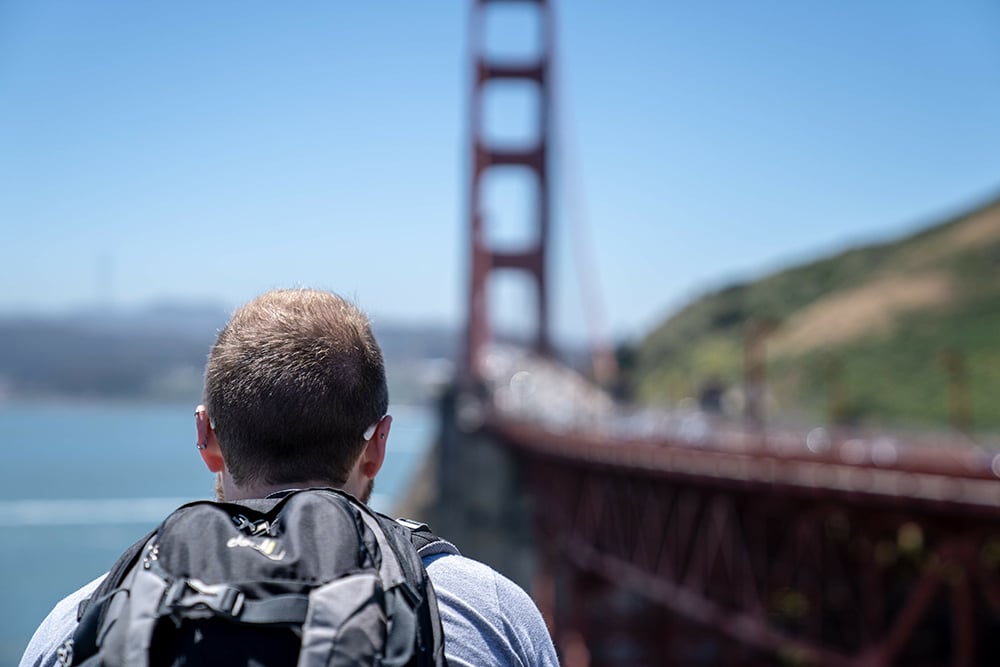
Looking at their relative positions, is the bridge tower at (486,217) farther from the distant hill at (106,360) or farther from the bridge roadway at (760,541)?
the distant hill at (106,360)

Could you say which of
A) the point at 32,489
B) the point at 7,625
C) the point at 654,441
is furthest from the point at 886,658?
the point at 32,489

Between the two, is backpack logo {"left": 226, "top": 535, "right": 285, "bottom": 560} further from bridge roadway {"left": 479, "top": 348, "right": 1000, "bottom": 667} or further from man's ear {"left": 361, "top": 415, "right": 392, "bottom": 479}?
bridge roadway {"left": 479, "top": 348, "right": 1000, "bottom": 667}

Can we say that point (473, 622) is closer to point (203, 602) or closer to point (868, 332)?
point (203, 602)

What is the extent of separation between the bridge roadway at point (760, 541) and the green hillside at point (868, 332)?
19087mm

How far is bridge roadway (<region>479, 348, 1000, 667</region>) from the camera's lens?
412 inches

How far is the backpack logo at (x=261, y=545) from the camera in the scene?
131 cm

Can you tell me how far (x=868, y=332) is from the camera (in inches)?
2410

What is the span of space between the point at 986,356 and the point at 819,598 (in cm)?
4010

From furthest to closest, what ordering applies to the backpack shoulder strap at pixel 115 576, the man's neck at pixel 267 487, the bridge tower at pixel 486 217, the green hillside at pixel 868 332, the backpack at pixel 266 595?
the green hillside at pixel 868 332, the bridge tower at pixel 486 217, the man's neck at pixel 267 487, the backpack shoulder strap at pixel 115 576, the backpack at pixel 266 595

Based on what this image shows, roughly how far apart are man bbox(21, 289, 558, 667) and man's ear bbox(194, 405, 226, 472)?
41 millimetres

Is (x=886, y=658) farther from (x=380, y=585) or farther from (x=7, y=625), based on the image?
(x=7, y=625)

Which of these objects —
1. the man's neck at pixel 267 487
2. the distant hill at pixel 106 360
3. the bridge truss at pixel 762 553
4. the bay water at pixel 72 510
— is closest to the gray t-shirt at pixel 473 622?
the man's neck at pixel 267 487

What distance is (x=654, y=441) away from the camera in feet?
60.7

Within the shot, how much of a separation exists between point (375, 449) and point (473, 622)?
28cm
